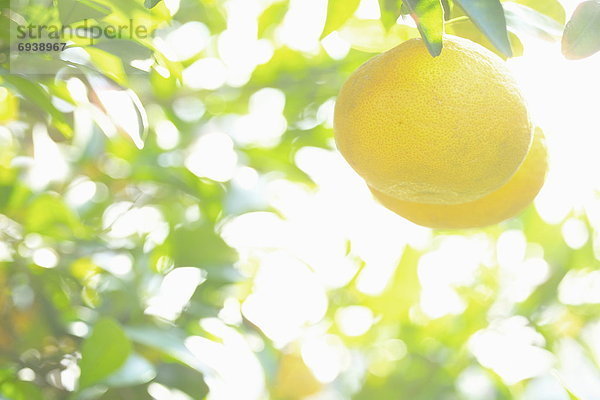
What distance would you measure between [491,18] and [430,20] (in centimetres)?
6

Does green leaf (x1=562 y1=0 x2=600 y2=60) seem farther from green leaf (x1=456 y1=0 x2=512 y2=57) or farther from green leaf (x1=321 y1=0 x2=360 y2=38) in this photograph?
green leaf (x1=321 y1=0 x2=360 y2=38)

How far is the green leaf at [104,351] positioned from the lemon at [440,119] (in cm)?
50

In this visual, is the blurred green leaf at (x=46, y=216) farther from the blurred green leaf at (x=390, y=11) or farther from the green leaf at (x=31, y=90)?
the blurred green leaf at (x=390, y=11)

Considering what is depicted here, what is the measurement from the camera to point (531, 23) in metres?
0.93

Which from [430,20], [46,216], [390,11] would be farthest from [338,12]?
[46,216]

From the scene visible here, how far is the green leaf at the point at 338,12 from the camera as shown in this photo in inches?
36.3

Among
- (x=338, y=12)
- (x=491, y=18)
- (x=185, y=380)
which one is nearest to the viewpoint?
(x=491, y=18)

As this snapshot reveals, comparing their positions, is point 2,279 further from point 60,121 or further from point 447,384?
point 447,384

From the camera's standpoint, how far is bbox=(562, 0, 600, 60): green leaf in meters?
0.82

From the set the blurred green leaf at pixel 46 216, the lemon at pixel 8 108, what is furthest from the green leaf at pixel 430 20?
the lemon at pixel 8 108

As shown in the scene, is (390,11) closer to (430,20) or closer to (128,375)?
(430,20)

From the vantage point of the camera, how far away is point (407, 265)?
73.2 inches

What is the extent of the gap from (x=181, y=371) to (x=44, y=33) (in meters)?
0.66

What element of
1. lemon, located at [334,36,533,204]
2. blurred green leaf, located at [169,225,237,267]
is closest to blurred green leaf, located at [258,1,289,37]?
blurred green leaf, located at [169,225,237,267]
